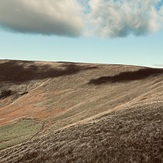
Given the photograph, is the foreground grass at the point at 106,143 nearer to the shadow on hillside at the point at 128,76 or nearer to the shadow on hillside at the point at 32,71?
the shadow on hillside at the point at 128,76

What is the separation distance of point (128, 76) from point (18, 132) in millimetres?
47817

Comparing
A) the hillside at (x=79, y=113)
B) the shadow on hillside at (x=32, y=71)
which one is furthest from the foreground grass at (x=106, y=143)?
the shadow on hillside at (x=32, y=71)

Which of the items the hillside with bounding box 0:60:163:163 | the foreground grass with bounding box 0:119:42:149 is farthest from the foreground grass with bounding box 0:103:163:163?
the foreground grass with bounding box 0:119:42:149

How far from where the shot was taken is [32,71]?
4631 inches

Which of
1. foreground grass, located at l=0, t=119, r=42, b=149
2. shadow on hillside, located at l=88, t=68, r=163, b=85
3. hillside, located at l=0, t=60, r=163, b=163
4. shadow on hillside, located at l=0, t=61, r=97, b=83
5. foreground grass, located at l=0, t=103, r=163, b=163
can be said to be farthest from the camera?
shadow on hillside, located at l=0, t=61, r=97, b=83

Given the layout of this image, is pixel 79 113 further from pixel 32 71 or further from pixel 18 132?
pixel 32 71

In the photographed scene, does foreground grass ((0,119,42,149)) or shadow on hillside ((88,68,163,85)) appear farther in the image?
shadow on hillside ((88,68,163,85))

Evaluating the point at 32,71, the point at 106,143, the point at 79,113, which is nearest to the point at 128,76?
the point at 79,113

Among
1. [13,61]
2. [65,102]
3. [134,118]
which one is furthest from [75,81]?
[134,118]

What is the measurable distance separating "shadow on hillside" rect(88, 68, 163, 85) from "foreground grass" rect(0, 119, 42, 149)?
34.5 m

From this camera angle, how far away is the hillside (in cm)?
2827

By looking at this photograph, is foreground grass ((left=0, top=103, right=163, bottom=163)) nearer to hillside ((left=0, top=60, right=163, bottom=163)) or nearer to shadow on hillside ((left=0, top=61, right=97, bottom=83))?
hillside ((left=0, top=60, right=163, bottom=163))

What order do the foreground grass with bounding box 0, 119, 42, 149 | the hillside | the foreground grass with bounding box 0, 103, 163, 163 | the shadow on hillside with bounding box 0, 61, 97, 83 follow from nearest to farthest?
the foreground grass with bounding box 0, 103, 163, 163, the hillside, the foreground grass with bounding box 0, 119, 42, 149, the shadow on hillside with bounding box 0, 61, 97, 83

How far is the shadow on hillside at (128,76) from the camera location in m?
88.4
